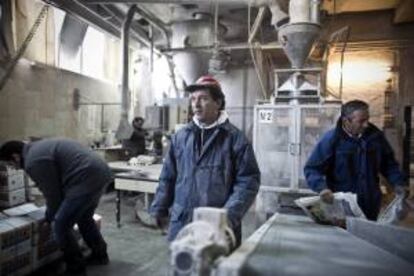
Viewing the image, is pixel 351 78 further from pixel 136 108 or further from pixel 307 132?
pixel 136 108

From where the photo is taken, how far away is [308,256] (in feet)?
3.81

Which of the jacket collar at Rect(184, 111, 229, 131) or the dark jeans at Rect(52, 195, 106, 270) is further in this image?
the dark jeans at Rect(52, 195, 106, 270)

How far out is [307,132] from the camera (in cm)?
385

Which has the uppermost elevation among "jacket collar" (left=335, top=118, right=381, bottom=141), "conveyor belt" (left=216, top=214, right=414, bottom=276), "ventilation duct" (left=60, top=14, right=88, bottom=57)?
"ventilation duct" (left=60, top=14, right=88, bottom=57)

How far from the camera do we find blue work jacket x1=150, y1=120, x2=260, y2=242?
1.72m

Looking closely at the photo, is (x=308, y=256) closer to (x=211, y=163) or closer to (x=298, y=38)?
(x=211, y=163)

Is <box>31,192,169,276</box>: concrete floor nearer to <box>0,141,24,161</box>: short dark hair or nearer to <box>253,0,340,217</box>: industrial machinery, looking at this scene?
<box>0,141,24,161</box>: short dark hair

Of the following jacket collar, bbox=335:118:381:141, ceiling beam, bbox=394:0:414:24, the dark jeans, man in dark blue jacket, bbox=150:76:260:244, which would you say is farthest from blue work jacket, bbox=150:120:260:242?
ceiling beam, bbox=394:0:414:24

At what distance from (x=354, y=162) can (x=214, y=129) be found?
848 mm

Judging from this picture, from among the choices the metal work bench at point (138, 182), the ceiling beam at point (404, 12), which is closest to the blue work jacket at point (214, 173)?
the metal work bench at point (138, 182)

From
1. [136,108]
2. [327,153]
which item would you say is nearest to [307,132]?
[327,153]

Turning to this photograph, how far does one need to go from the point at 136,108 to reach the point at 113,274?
5.06 m

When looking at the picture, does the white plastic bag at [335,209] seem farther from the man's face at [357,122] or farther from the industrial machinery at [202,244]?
the industrial machinery at [202,244]

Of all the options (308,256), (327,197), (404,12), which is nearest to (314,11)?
(404,12)
